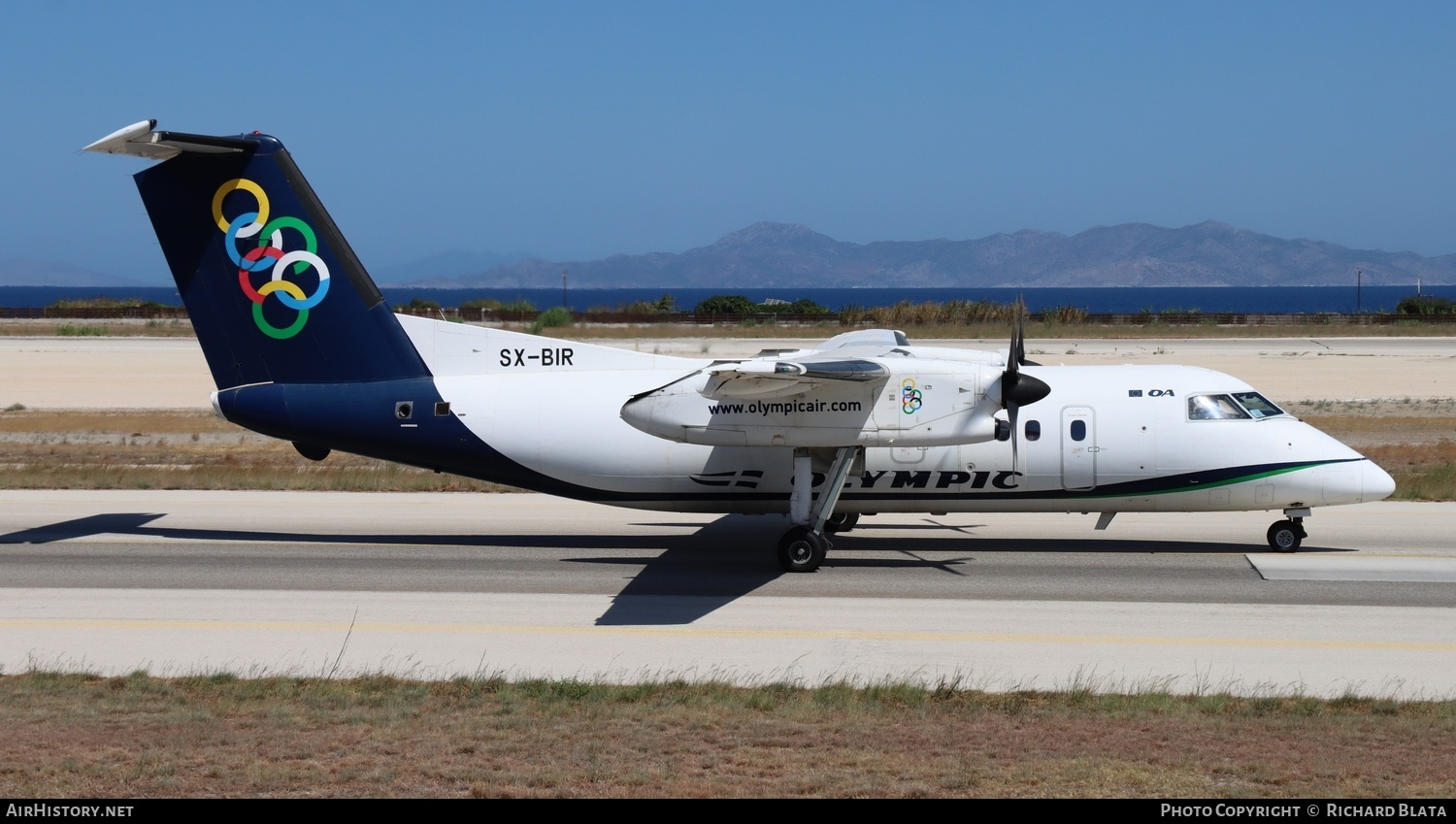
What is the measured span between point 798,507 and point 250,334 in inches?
327

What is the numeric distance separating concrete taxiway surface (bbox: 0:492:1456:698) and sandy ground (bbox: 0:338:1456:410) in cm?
2253

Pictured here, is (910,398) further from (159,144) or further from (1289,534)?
(159,144)

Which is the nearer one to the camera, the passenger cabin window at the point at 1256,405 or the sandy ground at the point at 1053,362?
the passenger cabin window at the point at 1256,405

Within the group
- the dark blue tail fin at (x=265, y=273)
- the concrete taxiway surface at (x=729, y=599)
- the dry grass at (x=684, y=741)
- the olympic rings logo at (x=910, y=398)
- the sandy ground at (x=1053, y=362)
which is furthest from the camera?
the sandy ground at (x=1053, y=362)

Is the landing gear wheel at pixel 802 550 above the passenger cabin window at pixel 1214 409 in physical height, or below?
below

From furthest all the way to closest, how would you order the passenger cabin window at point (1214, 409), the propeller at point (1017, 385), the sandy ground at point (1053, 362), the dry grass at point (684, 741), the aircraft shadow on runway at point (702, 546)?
1. the sandy ground at point (1053, 362)
2. the passenger cabin window at point (1214, 409)
3. the aircraft shadow on runway at point (702, 546)
4. the propeller at point (1017, 385)
5. the dry grass at point (684, 741)

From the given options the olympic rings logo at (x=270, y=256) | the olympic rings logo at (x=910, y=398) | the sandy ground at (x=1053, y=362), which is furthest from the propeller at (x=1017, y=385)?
the sandy ground at (x=1053, y=362)

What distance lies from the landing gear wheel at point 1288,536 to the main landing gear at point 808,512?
636 centimetres

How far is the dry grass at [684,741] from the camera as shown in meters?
8.81

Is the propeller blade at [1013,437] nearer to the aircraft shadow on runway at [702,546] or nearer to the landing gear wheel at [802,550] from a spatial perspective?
the aircraft shadow on runway at [702,546]

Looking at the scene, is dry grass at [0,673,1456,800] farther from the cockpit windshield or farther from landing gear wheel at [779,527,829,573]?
the cockpit windshield

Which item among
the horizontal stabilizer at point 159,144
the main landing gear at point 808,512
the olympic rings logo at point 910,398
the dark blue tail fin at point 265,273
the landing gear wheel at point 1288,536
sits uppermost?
the horizontal stabilizer at point 159,144

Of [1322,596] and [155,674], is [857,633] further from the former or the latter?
[155,674]

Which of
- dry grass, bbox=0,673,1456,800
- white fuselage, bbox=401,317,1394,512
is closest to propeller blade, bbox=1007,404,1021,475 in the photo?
white fuselage, bbox=401,317,1394,512
